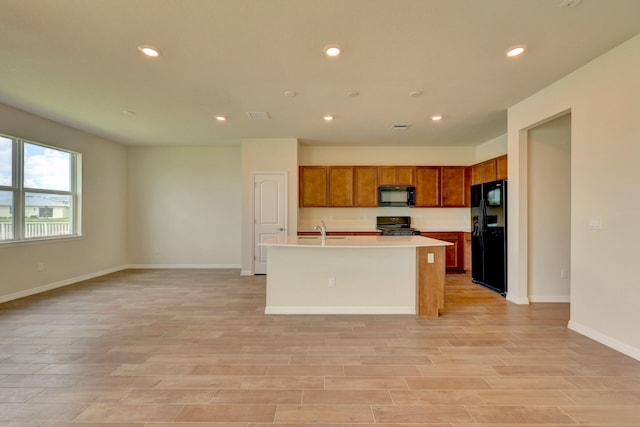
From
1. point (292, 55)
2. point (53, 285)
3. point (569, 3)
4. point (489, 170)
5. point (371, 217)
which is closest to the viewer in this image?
point (569, 3)

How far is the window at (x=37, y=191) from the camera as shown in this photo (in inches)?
161

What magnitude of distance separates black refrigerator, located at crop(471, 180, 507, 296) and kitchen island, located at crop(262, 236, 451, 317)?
59.4 inches

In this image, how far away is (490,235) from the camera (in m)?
4.46

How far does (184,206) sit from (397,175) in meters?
4.79

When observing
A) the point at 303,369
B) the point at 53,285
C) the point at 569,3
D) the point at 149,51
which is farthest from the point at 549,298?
the point at 53,285

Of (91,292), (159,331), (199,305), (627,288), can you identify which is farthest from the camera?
(91,292)

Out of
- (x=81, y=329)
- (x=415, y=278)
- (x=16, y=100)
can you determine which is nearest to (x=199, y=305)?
(x=81, y=329)

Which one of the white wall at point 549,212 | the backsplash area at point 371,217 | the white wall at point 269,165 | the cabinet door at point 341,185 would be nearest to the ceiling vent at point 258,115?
the white wall at point 269,165

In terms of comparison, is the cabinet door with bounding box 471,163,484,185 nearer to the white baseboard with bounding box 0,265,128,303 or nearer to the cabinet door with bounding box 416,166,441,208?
the cabinet door with bounding box 416,166,441,208

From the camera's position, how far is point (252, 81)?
3170 mm

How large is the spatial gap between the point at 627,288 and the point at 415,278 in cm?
186

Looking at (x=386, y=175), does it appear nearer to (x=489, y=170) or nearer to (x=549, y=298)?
(x=489, y=170)

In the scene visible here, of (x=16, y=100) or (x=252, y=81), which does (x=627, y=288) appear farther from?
(x=16, y=100)

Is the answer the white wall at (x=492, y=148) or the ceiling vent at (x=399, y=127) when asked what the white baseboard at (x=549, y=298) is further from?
the ceiling vent at (x=399, y=127)
